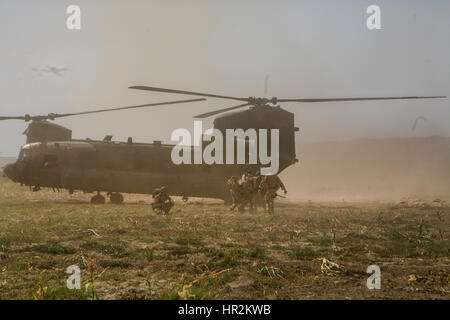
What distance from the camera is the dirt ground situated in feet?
15.1

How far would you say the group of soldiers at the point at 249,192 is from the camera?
14531 millimetres

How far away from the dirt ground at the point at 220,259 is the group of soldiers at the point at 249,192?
3.27 metres

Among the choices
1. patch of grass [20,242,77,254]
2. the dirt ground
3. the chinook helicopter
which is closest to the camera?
the dirt ground

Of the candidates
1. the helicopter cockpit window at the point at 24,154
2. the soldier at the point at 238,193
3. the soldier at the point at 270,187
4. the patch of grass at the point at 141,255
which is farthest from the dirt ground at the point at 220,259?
the helicopter cockpit window at the point at 24,154

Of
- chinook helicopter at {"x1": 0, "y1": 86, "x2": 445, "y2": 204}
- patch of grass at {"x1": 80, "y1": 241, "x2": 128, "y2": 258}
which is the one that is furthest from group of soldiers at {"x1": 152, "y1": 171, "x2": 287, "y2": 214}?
patch of grass at {"x1": 80, "y1": 241, "x2": 128, "y2": 258}

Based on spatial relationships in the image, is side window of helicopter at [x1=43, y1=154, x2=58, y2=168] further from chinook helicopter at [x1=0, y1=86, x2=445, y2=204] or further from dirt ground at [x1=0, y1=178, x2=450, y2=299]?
dirt ground at [x1=0, y1=178, x2=450, y2=299]

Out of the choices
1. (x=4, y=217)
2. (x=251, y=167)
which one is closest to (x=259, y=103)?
(x=251, y=167)

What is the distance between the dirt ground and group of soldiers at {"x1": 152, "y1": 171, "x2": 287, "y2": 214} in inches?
129

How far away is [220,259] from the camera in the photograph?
251 inches

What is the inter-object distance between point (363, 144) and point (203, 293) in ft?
361

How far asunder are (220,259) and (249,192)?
29.8ft

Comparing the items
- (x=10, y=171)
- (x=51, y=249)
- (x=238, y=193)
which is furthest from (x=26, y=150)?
(x=51, y=249)

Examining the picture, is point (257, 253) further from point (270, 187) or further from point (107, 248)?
point (270, 187)
